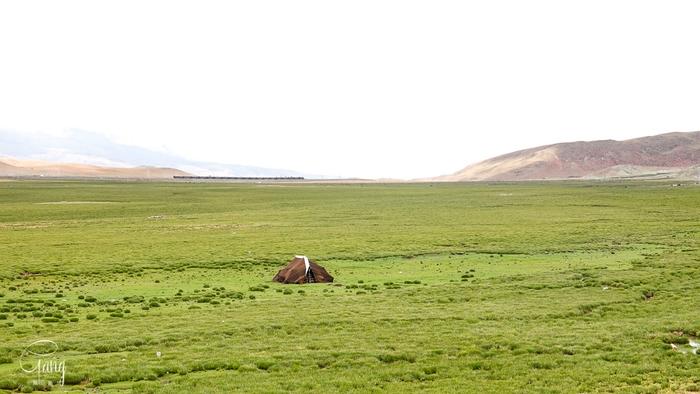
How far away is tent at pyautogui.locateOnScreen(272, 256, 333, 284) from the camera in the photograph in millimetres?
30438

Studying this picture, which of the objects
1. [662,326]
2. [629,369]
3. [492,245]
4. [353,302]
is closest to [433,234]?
[492,245]

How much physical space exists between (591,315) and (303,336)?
428 inches

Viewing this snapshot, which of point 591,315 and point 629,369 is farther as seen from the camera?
point 591,315

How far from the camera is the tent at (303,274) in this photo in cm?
3044

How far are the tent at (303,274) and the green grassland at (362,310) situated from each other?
1.00 metres

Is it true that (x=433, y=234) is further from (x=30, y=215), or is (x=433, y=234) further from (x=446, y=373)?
(x=30, y=215)

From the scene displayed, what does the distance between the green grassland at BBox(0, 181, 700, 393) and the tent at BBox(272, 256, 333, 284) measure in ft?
3.27

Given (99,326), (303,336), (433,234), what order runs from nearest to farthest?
(303,336), (99,326), (433,234)

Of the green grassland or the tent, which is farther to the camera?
the tent

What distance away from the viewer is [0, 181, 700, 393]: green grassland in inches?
600

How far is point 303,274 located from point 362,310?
7.95 m

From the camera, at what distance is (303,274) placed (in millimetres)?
30469

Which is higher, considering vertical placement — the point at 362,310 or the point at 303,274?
the point at 303,274

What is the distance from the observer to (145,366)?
51.9ft
